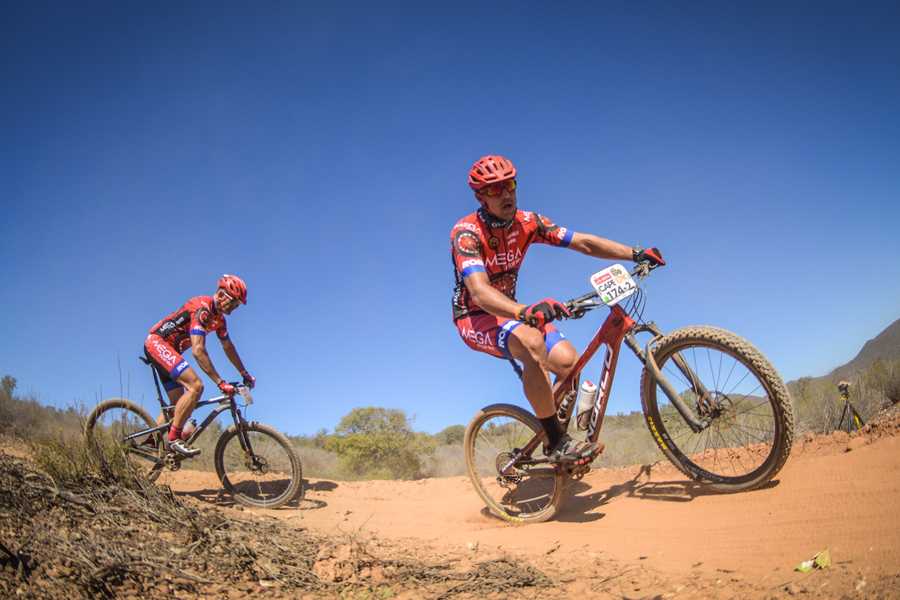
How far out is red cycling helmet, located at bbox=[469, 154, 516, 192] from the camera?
4.77 metres

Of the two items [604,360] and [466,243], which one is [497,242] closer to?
[466,243]

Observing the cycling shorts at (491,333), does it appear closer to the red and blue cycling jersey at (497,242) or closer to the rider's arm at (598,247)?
the red and blue cycling jersey at (497,242)

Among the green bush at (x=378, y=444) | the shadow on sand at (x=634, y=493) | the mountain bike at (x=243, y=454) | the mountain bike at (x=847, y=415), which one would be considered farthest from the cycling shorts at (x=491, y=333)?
the green bush at (x=378, y=444)

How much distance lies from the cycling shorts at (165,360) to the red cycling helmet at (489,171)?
183 inches

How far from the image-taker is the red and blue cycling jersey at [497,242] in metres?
4.81

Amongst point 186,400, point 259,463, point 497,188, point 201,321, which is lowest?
point 259,463

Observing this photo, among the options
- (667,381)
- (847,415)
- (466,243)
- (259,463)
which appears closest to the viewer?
(667,381)

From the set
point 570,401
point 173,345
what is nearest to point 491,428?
point 570,401

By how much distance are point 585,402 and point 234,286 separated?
4763mm

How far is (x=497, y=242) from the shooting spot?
503 centimetres

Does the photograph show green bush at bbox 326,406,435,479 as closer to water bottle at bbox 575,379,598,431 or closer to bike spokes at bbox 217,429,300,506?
bike spokes at bbox 217,429,300,506

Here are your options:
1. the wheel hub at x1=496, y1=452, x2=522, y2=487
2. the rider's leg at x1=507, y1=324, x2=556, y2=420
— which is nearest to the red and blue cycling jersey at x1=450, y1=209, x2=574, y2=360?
the rider's leg at x1=507, y1=324, x2=556, y2=420

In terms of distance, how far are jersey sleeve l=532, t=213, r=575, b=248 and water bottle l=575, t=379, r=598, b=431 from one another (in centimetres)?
140

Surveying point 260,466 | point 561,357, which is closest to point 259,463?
point 260,466
